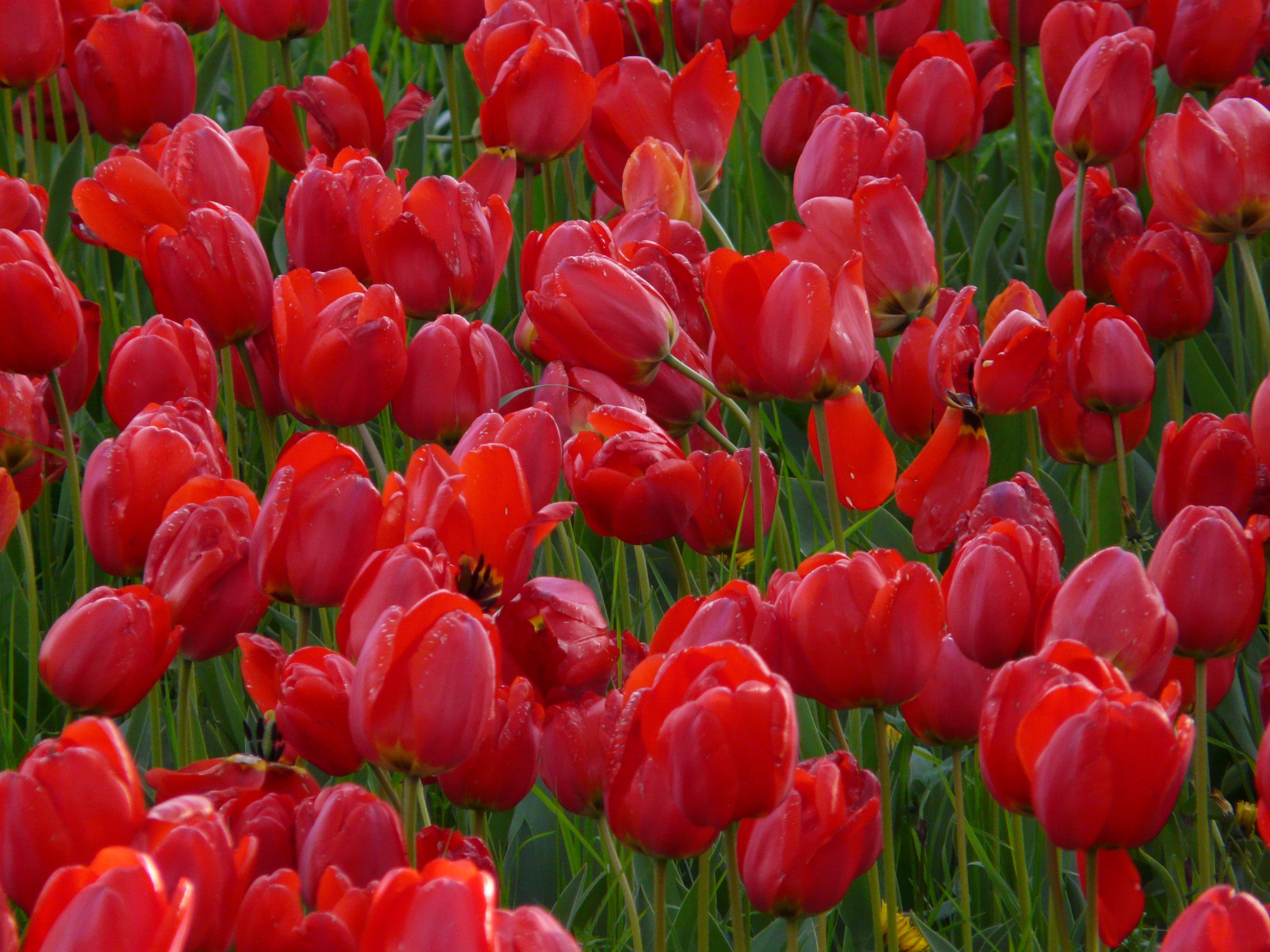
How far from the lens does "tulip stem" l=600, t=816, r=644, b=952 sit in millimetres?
686

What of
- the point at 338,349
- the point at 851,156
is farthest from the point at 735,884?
the point at 851,156

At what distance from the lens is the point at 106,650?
728mm

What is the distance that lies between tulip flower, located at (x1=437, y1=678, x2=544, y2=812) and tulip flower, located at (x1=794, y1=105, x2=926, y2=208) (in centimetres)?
62

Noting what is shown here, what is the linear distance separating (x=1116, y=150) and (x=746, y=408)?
43cm

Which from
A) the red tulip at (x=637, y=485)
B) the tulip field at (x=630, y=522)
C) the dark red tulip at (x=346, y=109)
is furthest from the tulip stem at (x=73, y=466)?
the dark red tulip at (x=346, y=109)

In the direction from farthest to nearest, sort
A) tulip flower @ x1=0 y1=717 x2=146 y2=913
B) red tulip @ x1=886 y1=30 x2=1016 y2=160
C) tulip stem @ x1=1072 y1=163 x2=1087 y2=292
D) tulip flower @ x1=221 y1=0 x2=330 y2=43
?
1. tulip flower @ x1=221 y1=0 x2=330 y2=43
2. red tulip @ x1=886 y1=30 x2=1016 y2=160
3. tulip stem @ x1=1072 y1=163 x2=1087 y2=292
4. tulip flower @ x1=0 y1=717 x2=146 y2=913

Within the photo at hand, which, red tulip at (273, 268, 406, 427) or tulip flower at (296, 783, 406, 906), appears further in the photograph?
red tulip at (273, 268, 406, 427)

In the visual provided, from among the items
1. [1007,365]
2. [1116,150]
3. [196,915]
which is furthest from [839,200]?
[196,915]

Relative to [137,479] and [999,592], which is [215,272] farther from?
[999,592]

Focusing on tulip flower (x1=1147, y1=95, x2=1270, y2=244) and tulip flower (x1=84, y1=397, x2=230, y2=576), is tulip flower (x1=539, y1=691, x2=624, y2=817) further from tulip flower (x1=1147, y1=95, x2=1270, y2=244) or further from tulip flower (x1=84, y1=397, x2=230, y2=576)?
tulip flower (x1=1147, y1=95, x2=1270, y2=244)

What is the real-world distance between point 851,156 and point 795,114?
15.0 inches

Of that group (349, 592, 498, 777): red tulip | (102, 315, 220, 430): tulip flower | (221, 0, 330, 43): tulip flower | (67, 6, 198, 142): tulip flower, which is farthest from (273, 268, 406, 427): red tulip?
(221, 0, 330, 43): tulip flower

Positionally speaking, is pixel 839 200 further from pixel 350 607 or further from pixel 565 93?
pixel 350 607

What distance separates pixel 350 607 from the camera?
65 cm
